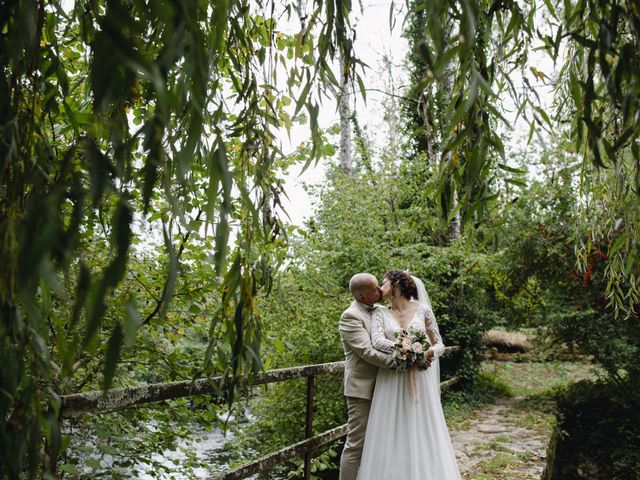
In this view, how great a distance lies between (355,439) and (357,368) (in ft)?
1.70

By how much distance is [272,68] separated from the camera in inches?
80.4

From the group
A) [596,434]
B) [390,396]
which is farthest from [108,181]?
[596,434]

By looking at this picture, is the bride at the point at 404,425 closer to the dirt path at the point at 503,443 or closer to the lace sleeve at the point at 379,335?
the lace sleeve at the point at 379,335

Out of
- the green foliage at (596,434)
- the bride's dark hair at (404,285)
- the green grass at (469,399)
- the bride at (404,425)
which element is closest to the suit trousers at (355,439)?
the bride at (404,425)

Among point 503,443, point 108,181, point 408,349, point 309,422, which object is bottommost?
point 503,443

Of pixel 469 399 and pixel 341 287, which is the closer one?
pixel 341 287

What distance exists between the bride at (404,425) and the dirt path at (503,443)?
962 mm

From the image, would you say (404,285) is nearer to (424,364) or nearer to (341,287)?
(424,364)

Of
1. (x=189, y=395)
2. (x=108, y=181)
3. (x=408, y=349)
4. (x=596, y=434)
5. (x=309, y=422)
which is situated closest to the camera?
(x=108, y=181)

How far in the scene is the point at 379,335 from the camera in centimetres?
409

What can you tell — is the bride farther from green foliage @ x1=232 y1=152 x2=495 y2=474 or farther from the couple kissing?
green foliage @ x1=232 y1=152 x2=495 y2=474

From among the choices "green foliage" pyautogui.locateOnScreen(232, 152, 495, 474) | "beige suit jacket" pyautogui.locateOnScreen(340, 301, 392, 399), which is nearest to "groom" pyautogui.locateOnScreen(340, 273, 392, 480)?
"beige suit jacket" pyautogui.locateOnScreen(340, 301, 392, 399)

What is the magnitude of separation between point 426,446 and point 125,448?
6.77 ft

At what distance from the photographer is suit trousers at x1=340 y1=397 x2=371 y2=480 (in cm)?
409
